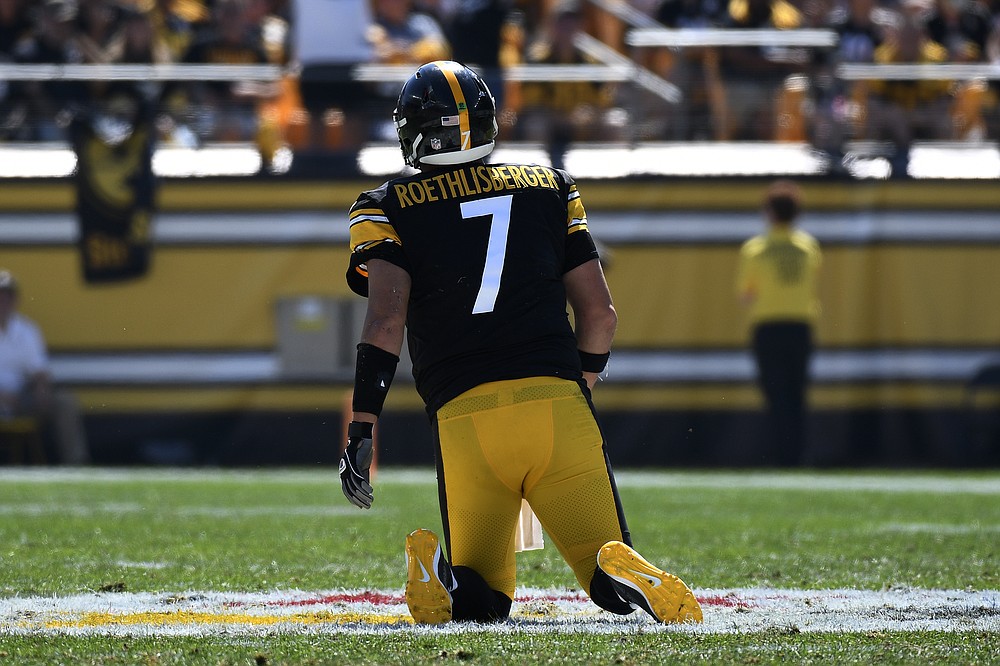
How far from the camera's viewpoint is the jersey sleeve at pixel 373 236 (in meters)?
4.44

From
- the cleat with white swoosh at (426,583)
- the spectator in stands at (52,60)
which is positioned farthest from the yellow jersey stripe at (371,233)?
the spectator in stands at (52,60)

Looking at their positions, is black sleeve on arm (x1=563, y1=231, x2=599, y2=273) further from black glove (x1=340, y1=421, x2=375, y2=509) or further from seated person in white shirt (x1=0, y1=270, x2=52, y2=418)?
seated person in white shirt (x1=0, y1=270, x2=52, y2=418)

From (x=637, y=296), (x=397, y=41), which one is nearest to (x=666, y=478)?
(x=637, y=296)

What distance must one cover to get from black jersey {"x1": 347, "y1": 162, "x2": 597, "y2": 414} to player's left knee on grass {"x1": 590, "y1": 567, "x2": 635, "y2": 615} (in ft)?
1.91

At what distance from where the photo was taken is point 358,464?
431 centimetres

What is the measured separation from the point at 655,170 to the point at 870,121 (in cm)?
169

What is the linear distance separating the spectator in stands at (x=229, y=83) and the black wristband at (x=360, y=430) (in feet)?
25.9

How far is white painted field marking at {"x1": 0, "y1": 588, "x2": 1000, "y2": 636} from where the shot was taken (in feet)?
14.2

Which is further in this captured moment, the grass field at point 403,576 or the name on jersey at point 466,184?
the name on jersey at point 466,184

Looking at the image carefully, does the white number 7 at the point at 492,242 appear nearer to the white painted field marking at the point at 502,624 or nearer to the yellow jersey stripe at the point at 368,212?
the yellow jersey stripe at the point at 368,212

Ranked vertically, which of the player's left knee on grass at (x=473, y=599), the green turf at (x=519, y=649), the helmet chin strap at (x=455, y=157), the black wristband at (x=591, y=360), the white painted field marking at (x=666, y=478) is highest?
the helmet chin strap at (x=455, y=157)

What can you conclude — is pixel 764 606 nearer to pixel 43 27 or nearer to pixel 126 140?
pixel 126 140

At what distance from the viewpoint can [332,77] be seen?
38.5ft

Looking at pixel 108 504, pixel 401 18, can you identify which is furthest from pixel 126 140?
pixel 108 504
